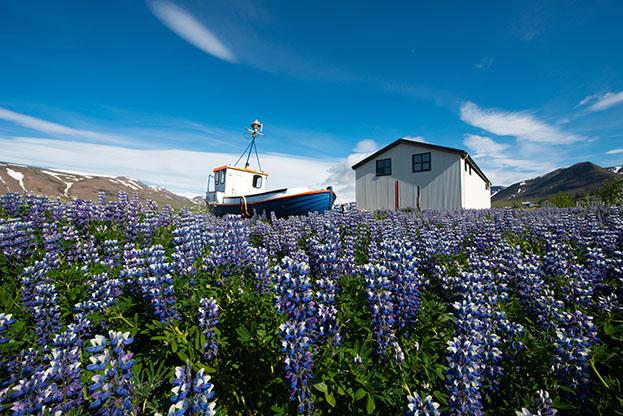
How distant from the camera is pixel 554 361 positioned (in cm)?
265

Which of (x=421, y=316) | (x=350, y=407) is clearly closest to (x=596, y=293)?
(x=421, y=316)

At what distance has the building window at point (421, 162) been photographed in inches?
989

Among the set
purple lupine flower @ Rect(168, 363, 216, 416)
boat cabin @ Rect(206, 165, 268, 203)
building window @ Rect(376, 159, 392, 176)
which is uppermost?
building window @ Rect(376, 159, 392, 176)

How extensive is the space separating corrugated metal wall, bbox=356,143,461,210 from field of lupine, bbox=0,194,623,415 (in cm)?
2057

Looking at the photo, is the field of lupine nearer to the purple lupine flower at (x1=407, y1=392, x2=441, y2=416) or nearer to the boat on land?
the purple lupine flower at (x1=407, y1=392, x2=441, y2=416)

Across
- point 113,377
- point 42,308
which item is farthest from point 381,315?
point 42,308

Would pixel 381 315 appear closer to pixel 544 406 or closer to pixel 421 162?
pixel 544 406

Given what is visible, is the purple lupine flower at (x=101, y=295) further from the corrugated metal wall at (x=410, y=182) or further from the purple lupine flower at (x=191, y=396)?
the corrugated metal wall at (x=410, y=182)

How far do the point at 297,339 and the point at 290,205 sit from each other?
16.6 meters

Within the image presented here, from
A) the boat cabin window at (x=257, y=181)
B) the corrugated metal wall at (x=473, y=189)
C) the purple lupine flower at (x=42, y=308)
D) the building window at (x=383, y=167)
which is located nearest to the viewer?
the purple lupine flower at (x=42, y=308)

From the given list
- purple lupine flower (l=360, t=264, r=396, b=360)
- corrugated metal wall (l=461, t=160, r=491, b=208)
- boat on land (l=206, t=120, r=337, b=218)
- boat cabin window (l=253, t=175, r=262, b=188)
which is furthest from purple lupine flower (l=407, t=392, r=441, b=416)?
corrugated metal wall (l=461, t=160, r=491, b=208)

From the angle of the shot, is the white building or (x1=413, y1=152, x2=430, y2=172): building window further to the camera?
(x1=413, y1=152, x2=430, y2=172): building window

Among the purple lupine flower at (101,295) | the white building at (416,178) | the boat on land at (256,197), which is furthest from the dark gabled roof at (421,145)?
the purple lupine flower at (101,295)

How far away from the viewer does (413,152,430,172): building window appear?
82.4ft
